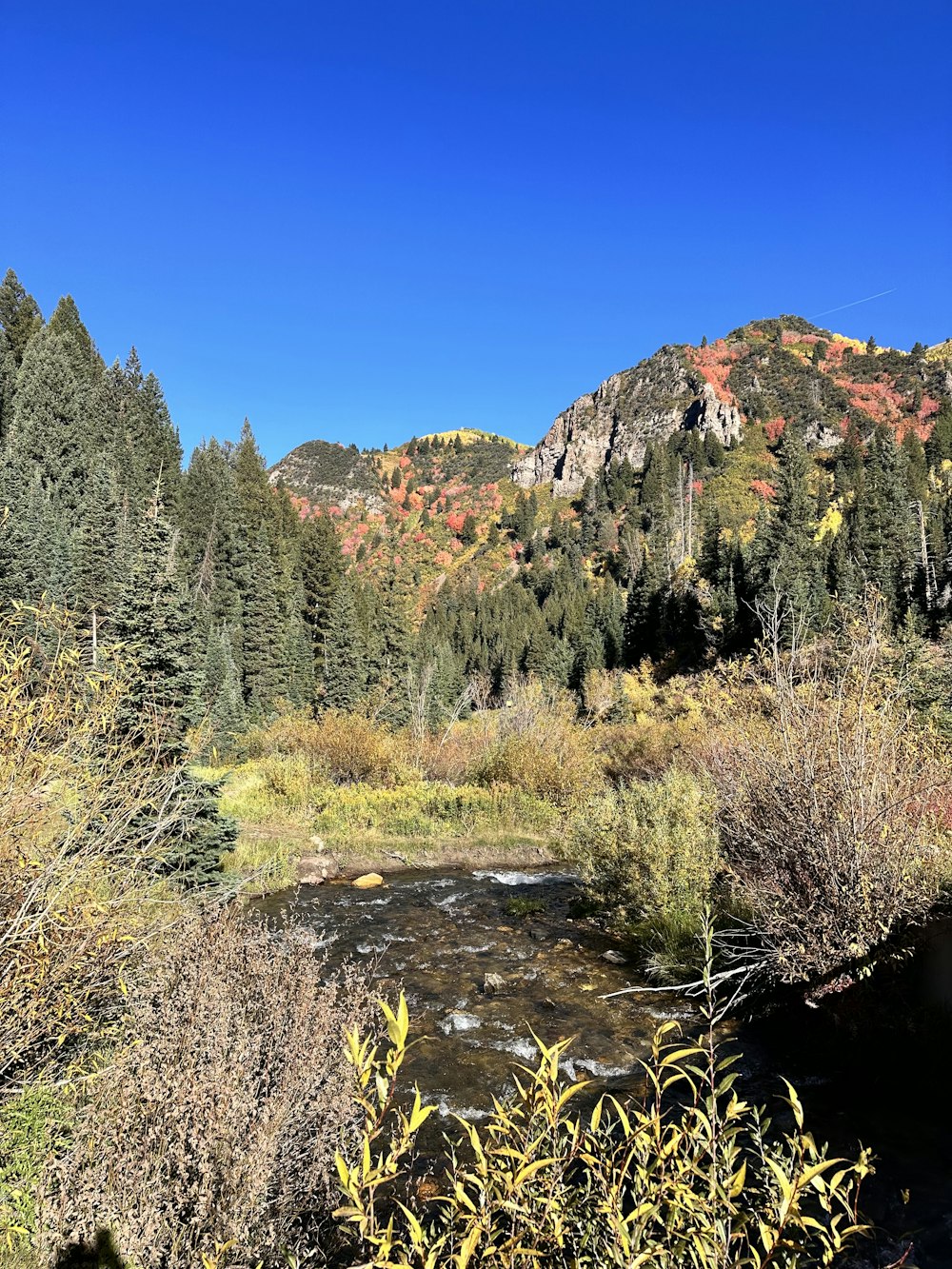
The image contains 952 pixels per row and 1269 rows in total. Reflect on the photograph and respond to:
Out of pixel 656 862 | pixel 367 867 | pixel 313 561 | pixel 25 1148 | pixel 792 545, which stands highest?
pixel 313 561

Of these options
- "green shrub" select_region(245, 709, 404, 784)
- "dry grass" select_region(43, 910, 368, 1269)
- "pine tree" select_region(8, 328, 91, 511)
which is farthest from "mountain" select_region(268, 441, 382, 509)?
"dry grass" select_region(43, 910, 368, 1269)

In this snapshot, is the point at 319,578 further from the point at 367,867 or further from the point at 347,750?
the point at 367,867

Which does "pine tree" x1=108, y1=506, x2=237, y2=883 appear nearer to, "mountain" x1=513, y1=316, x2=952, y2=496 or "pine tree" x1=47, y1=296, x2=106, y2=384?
"pine tree" x1=47, y1=296, x2=106, y2=384

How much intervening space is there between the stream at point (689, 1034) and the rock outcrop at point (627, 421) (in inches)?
4353

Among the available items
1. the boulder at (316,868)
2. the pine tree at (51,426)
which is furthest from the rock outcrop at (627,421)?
the boulder at (316,868)

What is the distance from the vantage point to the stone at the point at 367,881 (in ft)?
49.0

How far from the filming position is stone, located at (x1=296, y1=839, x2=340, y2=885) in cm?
1537

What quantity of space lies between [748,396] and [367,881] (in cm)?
11831

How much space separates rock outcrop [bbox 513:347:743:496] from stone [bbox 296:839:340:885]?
10677 centimetres

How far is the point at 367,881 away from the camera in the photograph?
49.8 ft

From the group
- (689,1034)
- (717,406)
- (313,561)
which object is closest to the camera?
(689,1034)

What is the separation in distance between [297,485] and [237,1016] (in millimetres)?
171727

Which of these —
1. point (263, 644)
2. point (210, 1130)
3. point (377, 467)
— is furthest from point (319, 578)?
point (377, 467)

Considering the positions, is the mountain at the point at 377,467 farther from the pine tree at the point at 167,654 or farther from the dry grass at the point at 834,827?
the dry grass at the point at 834,827
